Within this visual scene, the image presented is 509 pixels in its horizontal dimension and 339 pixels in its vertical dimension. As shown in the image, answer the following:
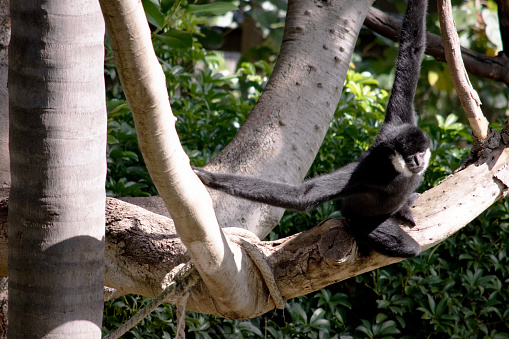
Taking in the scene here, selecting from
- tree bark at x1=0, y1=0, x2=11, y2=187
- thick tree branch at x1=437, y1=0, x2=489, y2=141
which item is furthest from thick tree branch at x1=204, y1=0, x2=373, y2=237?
tree bark at x1=0, y1=0, x2=11, y2=187

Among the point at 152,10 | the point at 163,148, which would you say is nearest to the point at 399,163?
the point at 152,10

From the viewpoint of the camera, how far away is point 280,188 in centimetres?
217

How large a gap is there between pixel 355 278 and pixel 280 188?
4.73ft

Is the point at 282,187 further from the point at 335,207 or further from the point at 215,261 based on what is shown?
the point at 335,207

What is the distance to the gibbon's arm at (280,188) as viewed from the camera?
2.08 meters

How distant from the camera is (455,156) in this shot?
141 inches

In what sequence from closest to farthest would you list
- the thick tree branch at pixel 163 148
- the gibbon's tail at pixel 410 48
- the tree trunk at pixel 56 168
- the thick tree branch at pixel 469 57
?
1. the thick tree branch at pixel 163 148
2. the tree trunk at pixel 56 168
3. the gibbon's tail at pixel 410 48
4. the thick tree branch at pixel 469 57

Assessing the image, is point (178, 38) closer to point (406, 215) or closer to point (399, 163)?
point (399, 163)

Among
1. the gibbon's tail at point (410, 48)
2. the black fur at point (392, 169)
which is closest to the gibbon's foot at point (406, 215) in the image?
the black fur at point (392, 169)

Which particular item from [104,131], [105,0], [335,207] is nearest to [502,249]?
[335,207]

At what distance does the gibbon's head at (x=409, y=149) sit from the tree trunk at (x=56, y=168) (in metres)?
1.53

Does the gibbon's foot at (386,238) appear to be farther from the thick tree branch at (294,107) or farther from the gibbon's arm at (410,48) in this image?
the gibbon's arm at (410,48)

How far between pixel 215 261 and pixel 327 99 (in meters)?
1.37

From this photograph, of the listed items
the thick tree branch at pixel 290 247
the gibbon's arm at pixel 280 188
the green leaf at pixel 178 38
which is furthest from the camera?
the green leaf at pixel 178 38
